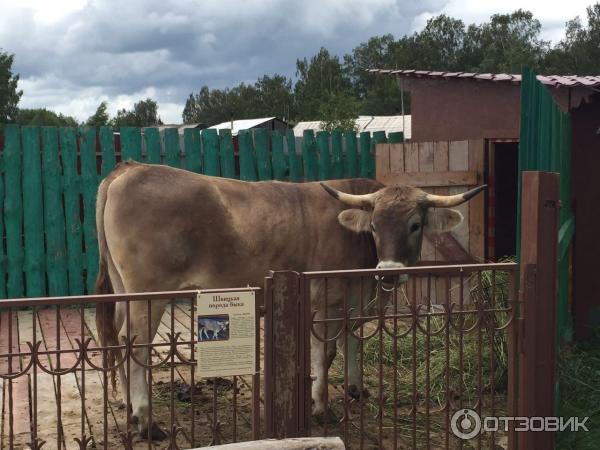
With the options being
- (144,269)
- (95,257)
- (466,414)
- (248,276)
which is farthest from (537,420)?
(95,257)

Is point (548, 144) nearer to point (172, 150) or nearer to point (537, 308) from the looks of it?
point (537, 308)

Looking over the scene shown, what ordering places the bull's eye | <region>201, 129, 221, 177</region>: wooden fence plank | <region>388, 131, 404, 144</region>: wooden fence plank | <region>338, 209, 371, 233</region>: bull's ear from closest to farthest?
the bull's eye < <region>338, 209, 371, 233</region>: bull's ear < <region>201, 129, 221, 177</region>: wooden fence plank < <region>388, 131, 404, 144</region>: wooden fence plank

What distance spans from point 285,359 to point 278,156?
6123mm

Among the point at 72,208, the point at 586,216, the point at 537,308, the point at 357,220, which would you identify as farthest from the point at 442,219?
the point at 72,208

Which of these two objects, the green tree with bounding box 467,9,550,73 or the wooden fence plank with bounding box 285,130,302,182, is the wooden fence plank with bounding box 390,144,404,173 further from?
the green tree with bounding box 467,9,550,73

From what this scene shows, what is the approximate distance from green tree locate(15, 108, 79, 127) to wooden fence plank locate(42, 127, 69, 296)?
175 ft

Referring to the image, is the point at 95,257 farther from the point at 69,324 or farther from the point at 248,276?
the point at 248,276

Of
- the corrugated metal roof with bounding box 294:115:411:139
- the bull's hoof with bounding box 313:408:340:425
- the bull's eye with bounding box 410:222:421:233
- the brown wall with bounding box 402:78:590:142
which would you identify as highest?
the corrugated metal roof with bounding box 294:115:411:139

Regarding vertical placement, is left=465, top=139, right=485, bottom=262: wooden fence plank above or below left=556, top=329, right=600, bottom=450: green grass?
above

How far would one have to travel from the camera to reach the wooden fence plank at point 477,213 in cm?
683

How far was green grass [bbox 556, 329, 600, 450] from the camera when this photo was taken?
4469mm

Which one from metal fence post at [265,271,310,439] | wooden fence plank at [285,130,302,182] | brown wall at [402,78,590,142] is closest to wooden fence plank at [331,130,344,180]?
wooden fence plank at [285,130,302,182]

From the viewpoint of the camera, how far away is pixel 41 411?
5.04m

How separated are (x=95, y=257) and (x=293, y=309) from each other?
6.04 meters
